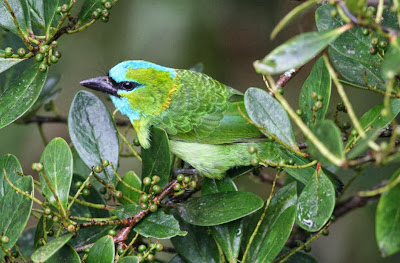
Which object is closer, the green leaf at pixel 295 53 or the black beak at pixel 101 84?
the green leaf at pixel 295 53

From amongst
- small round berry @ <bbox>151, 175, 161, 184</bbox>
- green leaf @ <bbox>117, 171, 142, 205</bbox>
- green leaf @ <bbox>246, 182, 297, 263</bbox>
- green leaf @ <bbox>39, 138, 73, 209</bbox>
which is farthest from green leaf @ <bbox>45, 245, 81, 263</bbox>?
green leaf @ <bbox>246, 182, 297, 263</bbox>

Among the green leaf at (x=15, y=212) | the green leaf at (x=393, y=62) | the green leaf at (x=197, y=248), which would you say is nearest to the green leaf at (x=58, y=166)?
the green leaf at (x=15, y=212)

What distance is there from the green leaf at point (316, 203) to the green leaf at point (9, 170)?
1036 mm

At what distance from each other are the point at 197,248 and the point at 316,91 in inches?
31.3

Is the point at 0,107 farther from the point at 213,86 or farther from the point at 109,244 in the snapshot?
the point at 213,86

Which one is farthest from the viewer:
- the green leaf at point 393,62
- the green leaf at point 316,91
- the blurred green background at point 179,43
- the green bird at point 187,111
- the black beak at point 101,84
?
the blurred green background at point 179,43

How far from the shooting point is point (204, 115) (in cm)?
296

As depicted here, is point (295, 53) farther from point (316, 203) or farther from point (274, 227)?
point (274, 227)

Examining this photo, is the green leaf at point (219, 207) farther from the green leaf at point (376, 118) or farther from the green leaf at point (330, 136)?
the green leaf at point (330, 136)

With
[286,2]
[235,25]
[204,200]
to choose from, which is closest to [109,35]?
[235,25]

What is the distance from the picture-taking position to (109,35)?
15.1 ft

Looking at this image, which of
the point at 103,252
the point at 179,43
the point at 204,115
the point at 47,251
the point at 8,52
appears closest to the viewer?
the point at 47,251

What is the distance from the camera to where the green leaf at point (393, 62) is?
1335 millimetres

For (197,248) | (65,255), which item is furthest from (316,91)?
(65,255)
